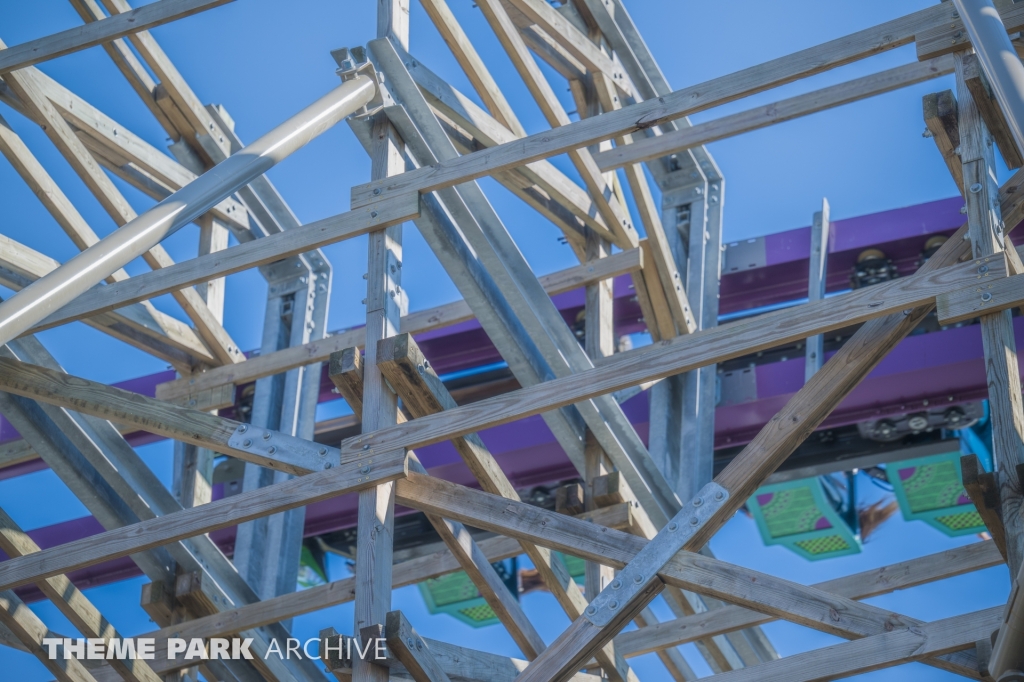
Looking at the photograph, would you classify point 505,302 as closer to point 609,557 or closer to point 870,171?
point 609,557

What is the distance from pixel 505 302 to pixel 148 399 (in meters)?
1.66

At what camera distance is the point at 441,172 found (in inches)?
231

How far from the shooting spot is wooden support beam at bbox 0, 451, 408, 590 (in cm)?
539

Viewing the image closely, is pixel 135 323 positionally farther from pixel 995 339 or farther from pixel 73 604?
pixel 995 339

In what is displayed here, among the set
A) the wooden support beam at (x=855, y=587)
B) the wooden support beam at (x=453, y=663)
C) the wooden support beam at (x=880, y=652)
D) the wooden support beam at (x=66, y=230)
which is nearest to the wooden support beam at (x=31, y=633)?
the wooden support beam at (x=66, y=230)

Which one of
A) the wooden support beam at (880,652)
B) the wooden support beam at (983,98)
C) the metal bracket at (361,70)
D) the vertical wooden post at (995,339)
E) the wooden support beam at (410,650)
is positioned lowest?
the wooden support beam at (880,652)

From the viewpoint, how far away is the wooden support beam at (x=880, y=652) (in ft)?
14.3

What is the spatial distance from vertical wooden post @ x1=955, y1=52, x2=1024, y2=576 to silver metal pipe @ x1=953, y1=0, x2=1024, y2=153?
94cm

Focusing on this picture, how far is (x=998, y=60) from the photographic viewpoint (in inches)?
157

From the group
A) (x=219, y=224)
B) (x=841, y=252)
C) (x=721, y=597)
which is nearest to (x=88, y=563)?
(x=721, y=597)

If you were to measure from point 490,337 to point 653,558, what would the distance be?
64.9 inches

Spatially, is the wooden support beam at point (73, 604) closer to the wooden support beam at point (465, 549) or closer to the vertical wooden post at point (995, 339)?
the wooden support beam at point (465, 549)

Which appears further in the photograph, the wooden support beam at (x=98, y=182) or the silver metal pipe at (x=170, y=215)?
the wooden support beam at (x=98, y=182)

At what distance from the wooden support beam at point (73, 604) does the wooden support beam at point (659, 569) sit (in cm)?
200
